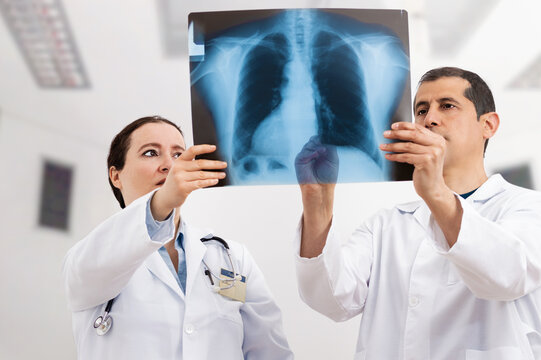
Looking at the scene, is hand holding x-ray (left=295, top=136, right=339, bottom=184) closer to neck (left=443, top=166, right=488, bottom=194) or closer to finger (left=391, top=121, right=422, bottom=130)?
finger (left=391, top=121, right=422, bottom=130)

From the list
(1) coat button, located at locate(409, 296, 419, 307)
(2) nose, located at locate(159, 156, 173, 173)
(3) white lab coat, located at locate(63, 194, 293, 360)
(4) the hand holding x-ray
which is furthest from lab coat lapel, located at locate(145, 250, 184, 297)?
(1) coat button, located at locate(409, 296, 419, 307)

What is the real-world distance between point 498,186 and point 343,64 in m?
0.49

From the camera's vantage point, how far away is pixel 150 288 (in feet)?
4.85

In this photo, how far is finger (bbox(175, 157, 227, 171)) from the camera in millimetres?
1279

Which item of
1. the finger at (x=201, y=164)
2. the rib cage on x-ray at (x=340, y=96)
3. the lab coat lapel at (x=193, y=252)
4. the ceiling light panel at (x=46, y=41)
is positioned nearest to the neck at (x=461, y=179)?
the rib cage on x-ray at (x=340, y=96)

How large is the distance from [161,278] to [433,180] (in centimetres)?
73

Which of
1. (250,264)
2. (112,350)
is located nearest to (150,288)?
(112,350)

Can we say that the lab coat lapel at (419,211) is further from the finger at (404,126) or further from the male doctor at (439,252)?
the finger at (404,126)

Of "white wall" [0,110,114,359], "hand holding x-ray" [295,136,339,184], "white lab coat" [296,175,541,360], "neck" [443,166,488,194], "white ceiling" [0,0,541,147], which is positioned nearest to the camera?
"white lab coat" [296,175,541,360]

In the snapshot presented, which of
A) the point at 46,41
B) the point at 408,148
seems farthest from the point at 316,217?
the point at 46,41

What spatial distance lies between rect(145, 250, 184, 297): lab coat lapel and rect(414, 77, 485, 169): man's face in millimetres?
745

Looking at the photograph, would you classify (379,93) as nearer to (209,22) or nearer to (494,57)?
(209,22)

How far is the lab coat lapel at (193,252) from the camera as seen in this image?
1.53 metres

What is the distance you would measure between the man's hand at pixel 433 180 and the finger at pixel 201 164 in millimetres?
411
